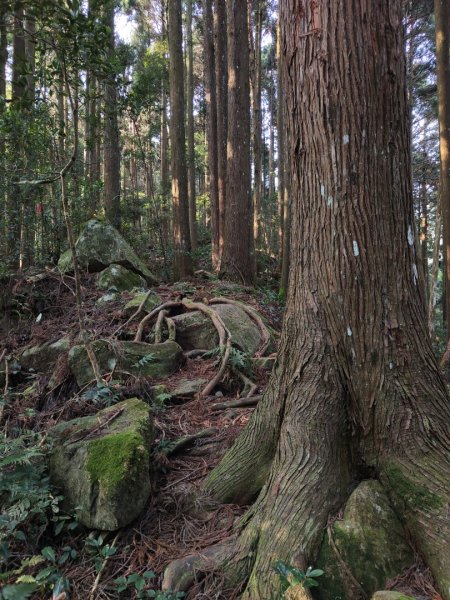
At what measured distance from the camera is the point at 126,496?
261 cm

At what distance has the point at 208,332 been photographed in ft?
18.4

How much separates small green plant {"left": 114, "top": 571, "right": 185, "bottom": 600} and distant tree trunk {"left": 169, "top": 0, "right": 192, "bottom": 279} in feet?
24.9

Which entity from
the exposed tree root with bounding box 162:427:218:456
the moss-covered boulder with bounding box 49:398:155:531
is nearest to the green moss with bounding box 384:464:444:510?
the moss-covered boulder with bounding box 49:398:155:531

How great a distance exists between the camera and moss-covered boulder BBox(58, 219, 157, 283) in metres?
7.80

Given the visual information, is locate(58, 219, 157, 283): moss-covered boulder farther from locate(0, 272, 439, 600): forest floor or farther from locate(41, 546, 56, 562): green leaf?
locate(41, 546, 56, 562): green leaf

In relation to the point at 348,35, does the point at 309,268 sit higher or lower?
lower

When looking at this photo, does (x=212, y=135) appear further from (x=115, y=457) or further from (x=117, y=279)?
(x=115, y=457)

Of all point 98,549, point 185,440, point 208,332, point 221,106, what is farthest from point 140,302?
point 221,106

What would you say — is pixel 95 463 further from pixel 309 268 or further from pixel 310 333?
pixel 309 268

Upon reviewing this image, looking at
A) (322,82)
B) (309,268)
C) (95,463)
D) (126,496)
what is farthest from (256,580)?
(322,82)

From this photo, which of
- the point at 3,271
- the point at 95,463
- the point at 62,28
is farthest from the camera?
the point at 3,271

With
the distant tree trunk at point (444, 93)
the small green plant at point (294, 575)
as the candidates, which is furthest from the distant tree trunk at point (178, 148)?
the small green plant at point (294, 575)

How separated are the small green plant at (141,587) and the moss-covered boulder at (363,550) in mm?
753

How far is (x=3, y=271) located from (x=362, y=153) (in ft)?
21.7
